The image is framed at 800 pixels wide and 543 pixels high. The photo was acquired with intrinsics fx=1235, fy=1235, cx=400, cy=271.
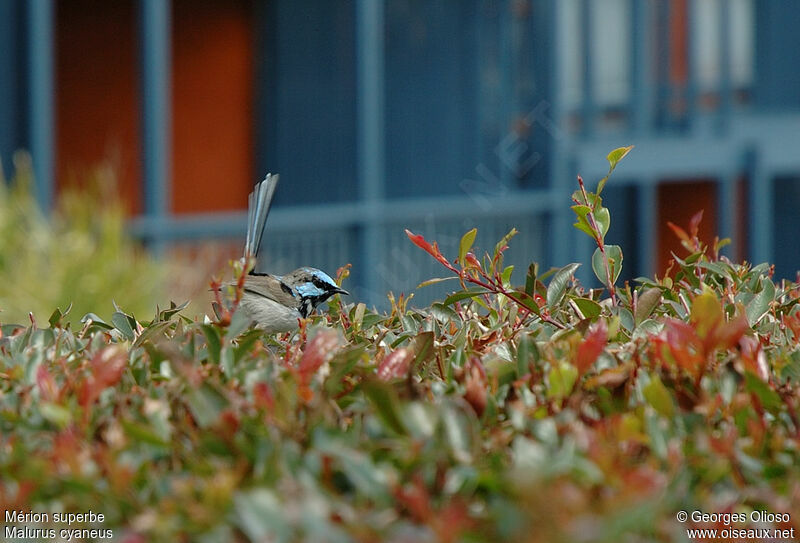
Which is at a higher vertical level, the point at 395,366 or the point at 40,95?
the point at 40,95

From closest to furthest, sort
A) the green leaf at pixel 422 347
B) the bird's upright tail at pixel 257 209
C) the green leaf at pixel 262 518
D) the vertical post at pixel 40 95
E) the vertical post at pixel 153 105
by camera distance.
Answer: the green leaf at pixel 262 518, the green leaf at pixel 422 347, the bird's upright tail at pixel 257 209, the vertical post at pixel 40 95, the vertical post at pixel 153 105

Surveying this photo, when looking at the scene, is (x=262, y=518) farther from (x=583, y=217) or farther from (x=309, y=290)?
(x=309, y=290)

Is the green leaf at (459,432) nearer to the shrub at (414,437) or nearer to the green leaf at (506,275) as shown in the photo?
the shrub at (414,437)

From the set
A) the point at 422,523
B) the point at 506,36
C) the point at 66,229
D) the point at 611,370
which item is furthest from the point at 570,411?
the point at 506,36

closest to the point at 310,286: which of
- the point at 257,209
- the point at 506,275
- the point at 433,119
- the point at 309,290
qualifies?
the point at 309,290

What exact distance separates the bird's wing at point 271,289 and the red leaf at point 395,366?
0.88 m

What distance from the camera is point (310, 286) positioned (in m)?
2.91

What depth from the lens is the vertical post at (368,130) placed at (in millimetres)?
8633

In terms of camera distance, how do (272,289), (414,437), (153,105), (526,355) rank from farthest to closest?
1. (153,105)
2. (272,289)
3. (526,355)
4. (414,437)

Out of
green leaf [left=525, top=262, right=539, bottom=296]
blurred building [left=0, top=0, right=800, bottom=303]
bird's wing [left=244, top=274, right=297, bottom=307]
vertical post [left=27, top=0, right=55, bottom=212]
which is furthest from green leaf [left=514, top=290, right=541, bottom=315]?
blurred building [left=0, top=0, right=800, bottom=303]

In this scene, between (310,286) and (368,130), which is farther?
(368,130)

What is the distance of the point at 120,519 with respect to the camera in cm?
137

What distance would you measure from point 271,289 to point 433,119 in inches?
314

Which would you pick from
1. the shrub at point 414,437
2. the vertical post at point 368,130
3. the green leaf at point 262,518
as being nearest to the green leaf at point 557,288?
the shrub at point 414,437
